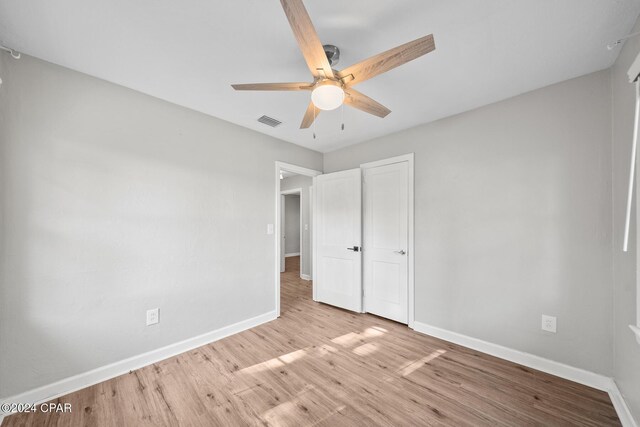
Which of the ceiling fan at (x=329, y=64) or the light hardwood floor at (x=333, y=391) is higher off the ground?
the ceiling fan at (x=329, y=64)

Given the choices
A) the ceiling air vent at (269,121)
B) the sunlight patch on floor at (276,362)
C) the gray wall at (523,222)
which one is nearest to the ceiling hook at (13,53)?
the ceiling air vent at (269,121)

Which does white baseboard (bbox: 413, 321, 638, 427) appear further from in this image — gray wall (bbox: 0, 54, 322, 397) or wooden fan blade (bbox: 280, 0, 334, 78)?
wooden fan blade (bbox: 280, 0, 334, 78)

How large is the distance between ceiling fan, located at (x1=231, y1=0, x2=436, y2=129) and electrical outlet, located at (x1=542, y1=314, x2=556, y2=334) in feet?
7.46

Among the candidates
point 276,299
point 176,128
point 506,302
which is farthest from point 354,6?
point 276,299

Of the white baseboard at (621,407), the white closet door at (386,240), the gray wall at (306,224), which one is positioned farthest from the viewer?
the gray wall at (306,224)

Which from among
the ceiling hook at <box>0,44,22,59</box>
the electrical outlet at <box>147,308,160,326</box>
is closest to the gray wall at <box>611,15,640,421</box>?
the electrical outlet at <box>147,308,160,326</box>

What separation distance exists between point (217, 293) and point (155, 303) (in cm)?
59

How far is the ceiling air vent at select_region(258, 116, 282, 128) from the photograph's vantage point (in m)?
2.76

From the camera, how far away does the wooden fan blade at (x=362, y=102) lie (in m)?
1.64

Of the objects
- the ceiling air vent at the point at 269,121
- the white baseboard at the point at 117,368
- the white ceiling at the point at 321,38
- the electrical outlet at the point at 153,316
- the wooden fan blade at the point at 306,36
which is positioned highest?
the white ceiling at the point at 321,38

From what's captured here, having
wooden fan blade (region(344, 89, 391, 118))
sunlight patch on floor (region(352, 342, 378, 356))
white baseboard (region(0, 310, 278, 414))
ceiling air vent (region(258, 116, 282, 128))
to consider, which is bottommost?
sunlight patch on floor (region(352, 342, 378, 356))

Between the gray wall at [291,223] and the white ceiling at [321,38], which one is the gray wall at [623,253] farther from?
the gray wall at [291,223]

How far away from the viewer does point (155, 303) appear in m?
2.29

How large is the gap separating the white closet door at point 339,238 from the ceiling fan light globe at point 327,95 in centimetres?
205
